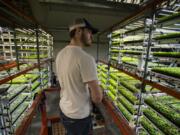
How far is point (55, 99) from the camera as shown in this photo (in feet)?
8.08

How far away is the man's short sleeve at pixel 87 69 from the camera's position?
1126 millimetres

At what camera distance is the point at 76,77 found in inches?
48.1

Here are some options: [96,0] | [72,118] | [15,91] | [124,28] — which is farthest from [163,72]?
[96,0]

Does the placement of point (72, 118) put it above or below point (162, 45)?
below

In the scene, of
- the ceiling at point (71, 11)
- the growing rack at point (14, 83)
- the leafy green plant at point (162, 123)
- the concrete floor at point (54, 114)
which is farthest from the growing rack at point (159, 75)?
the ceiling at point (71, 11)

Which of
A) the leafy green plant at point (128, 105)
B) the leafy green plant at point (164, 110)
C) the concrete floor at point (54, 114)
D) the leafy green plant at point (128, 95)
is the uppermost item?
the leafy green plant at point (164, 110)

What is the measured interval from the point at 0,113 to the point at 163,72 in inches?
64.2

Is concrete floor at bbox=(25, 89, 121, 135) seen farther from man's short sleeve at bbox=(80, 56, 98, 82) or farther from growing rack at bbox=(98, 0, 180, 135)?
man's short sleeve at bbox=(80, 56, 98, 82)

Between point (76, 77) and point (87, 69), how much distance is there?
0.16 m

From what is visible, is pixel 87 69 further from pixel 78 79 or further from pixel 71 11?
pixel 71 11

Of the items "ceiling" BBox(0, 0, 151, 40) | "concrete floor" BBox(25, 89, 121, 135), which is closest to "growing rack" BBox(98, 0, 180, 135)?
"concrete floor" BBox(25, 89, 121, 135)

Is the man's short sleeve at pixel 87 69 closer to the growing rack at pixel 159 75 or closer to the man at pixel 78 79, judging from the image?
the man at pixel 78 79

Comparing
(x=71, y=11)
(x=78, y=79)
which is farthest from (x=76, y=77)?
(x=71, y=11)

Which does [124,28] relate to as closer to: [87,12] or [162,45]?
[162,45]
